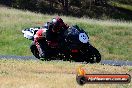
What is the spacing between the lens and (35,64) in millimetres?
16250

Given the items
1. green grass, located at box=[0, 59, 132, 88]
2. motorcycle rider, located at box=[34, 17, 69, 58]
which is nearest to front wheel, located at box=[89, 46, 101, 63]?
motorcycle rider, located at box=[34, 17, 69, 58]

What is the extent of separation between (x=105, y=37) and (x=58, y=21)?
15488mm

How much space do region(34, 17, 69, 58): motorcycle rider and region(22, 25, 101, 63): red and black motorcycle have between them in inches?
4.2

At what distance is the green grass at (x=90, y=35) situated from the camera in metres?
31.5

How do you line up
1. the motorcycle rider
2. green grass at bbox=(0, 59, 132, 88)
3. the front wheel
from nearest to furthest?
1. green grass at bbox=(0, 59, 132, 88)
2. the motorcycle rider
3. the front wheel

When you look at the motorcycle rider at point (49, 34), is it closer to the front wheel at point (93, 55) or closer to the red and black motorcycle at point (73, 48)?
the red and black motorcycle at point (73, 48)

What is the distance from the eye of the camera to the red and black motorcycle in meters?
19.8

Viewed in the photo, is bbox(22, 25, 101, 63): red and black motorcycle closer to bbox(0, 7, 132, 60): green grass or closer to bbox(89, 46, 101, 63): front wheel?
bbox(89, 46, 101, 63): front wheel

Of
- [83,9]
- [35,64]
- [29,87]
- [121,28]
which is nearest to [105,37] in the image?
[121,28]

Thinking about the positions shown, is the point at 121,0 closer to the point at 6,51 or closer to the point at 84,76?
the point at 6,51

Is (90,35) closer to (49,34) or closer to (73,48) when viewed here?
(73,48)

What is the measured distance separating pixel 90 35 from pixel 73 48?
14527mm

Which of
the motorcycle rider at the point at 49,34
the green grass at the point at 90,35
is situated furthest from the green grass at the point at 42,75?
the green grass at the point at 90,35

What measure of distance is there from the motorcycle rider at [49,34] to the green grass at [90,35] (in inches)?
372
